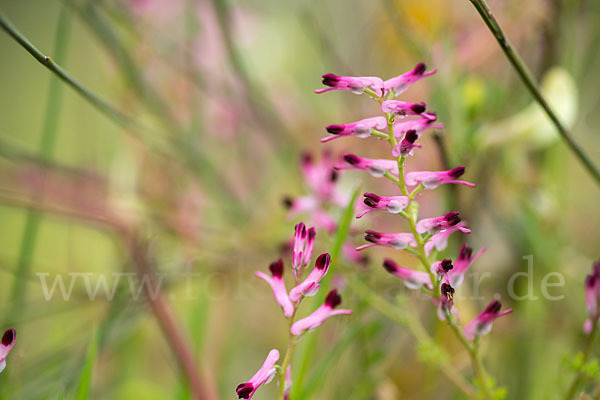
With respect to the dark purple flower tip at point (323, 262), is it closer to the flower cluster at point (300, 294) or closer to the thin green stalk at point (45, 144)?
the flower cluster at point (300, 294)

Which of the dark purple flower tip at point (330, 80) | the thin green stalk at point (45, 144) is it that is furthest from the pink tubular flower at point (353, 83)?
the thin green stalk at point (45, 144)

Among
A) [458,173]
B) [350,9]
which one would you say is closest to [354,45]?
[350,9]

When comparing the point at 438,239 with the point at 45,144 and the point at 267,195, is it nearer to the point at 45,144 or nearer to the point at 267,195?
the point at 45,144

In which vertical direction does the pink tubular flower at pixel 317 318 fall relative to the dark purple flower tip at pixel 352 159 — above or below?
below

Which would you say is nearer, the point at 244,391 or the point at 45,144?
the point at 244,391

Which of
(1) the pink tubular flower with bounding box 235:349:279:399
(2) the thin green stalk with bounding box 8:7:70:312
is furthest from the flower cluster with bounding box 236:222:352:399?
(2) the thin green stalk with bounding box 8:7:70:312

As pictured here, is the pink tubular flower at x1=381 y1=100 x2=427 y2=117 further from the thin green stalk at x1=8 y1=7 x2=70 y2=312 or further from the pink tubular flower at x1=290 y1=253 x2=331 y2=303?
the thin green stalk at x1=8 y1=7 x2=70 y2=312

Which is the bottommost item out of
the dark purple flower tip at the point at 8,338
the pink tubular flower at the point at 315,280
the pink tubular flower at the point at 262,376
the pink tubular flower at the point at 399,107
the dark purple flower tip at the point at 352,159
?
the pink tubular flower at the point at 262,376

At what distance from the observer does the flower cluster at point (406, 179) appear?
0.13 meters

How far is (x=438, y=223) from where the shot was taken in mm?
136

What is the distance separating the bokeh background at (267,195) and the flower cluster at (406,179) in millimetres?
46

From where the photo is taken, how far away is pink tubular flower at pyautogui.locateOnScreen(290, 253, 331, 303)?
14cm

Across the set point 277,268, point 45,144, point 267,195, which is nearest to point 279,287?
point 277,268

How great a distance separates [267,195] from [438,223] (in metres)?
0.43
